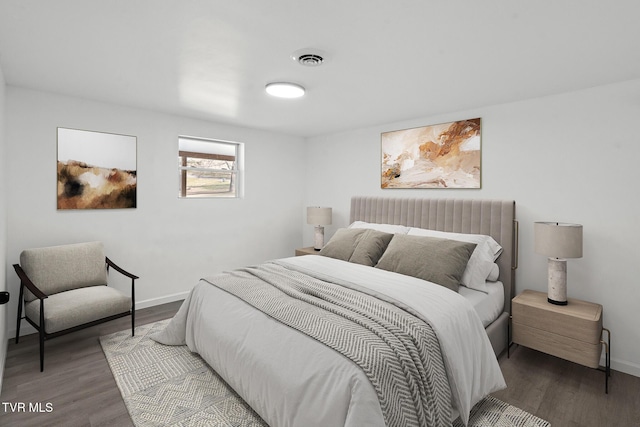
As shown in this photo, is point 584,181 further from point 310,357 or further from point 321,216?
point 321,216

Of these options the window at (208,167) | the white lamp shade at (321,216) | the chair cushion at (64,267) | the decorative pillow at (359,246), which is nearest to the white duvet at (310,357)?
the decorative pillow at (359,246)

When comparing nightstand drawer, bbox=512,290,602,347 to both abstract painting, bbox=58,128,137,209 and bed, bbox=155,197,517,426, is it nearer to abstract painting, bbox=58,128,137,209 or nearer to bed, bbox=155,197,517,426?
bed, bbox=155,197,517,426

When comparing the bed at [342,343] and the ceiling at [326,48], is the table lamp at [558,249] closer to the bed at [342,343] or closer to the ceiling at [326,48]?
the bed at [342,343]

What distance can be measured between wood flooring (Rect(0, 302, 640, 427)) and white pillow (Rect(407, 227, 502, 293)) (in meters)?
0.69

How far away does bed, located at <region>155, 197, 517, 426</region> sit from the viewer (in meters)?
1.55

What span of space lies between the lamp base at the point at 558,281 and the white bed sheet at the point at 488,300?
0.40 metres

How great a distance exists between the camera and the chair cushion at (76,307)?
258 centimetres

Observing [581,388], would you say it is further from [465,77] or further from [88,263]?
[88,263]

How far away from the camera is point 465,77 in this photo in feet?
8.53

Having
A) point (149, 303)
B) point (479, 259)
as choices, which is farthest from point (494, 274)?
Result: point (149, 303)

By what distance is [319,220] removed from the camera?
4.69m

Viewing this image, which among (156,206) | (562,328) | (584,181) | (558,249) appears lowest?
(562,328)

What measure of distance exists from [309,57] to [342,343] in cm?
186

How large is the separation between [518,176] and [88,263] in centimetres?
436
